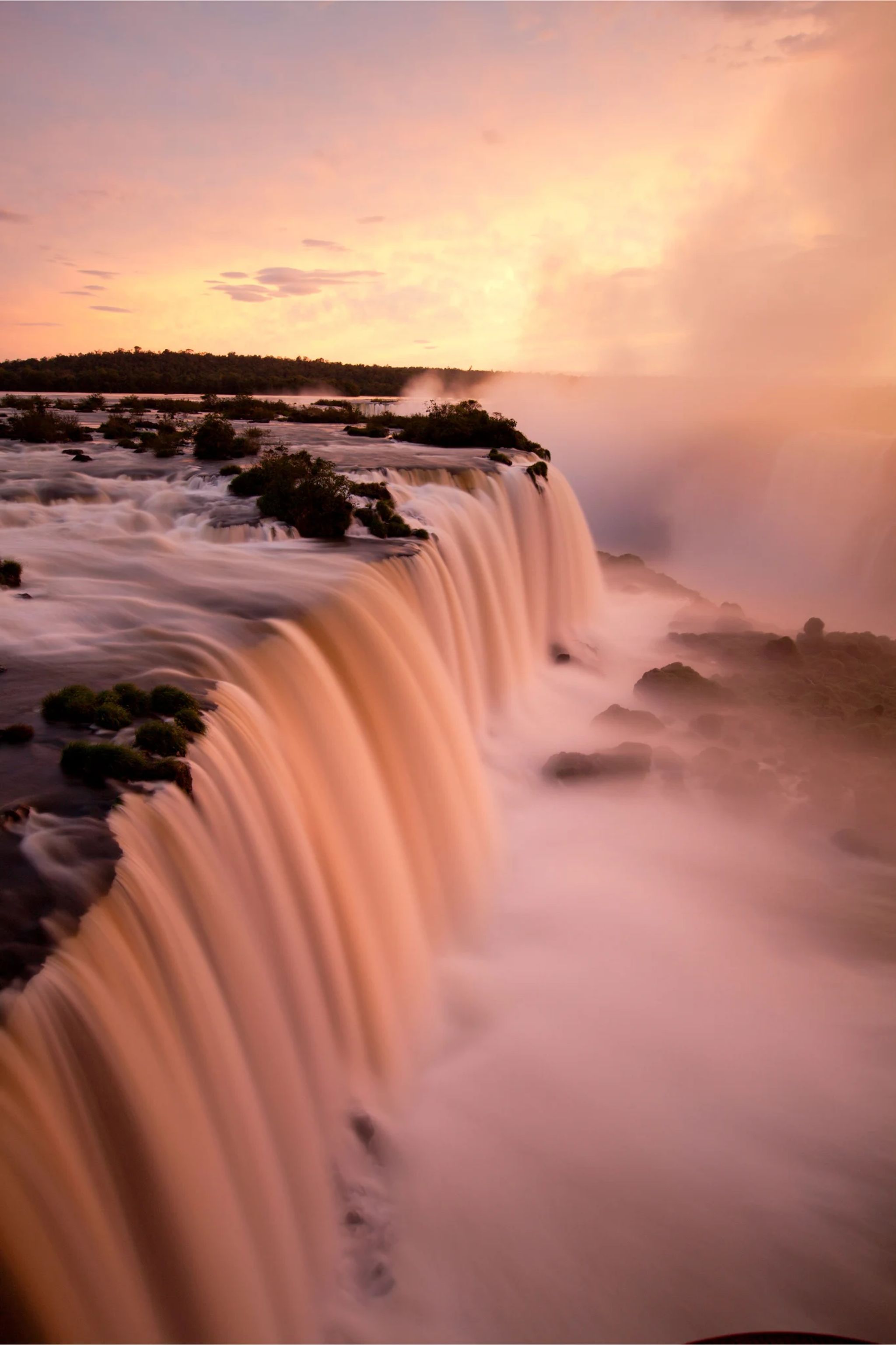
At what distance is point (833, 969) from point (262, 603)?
10.8m

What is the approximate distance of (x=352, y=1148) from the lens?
8617 millimetres

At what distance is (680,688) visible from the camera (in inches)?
937

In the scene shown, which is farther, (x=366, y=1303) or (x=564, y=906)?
(x=564, y=906)

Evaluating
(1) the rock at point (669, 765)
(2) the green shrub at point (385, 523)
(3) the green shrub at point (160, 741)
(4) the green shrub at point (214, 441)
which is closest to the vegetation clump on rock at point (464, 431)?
(4) the green shrub at point (214, 441)

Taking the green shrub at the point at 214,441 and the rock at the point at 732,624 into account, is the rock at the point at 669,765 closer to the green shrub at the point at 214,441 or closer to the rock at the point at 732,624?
the rock at the point at 732,624

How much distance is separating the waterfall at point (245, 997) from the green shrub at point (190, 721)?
0.56 feet

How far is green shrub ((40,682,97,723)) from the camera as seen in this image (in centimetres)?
928

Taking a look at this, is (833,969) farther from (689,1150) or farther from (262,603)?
(262,603)

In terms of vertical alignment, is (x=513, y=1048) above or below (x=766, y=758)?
above

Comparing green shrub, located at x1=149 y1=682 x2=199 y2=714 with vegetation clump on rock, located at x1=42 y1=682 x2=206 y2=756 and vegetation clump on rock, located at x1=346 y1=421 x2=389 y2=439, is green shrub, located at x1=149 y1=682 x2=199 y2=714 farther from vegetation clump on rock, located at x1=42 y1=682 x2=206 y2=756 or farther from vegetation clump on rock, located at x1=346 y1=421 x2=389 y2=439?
vegetation clump on rock, located at x1=346 y1=421 x2=389 y2=439

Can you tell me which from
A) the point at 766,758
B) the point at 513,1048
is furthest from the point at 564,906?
the point at 766,758

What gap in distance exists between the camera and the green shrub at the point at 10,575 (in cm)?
1384

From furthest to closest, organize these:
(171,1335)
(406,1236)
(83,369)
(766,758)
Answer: (83,369) → (766,758) → (406,1236) → (171,1335)

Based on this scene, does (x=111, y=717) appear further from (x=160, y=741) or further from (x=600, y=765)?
(x=600, y=765)
